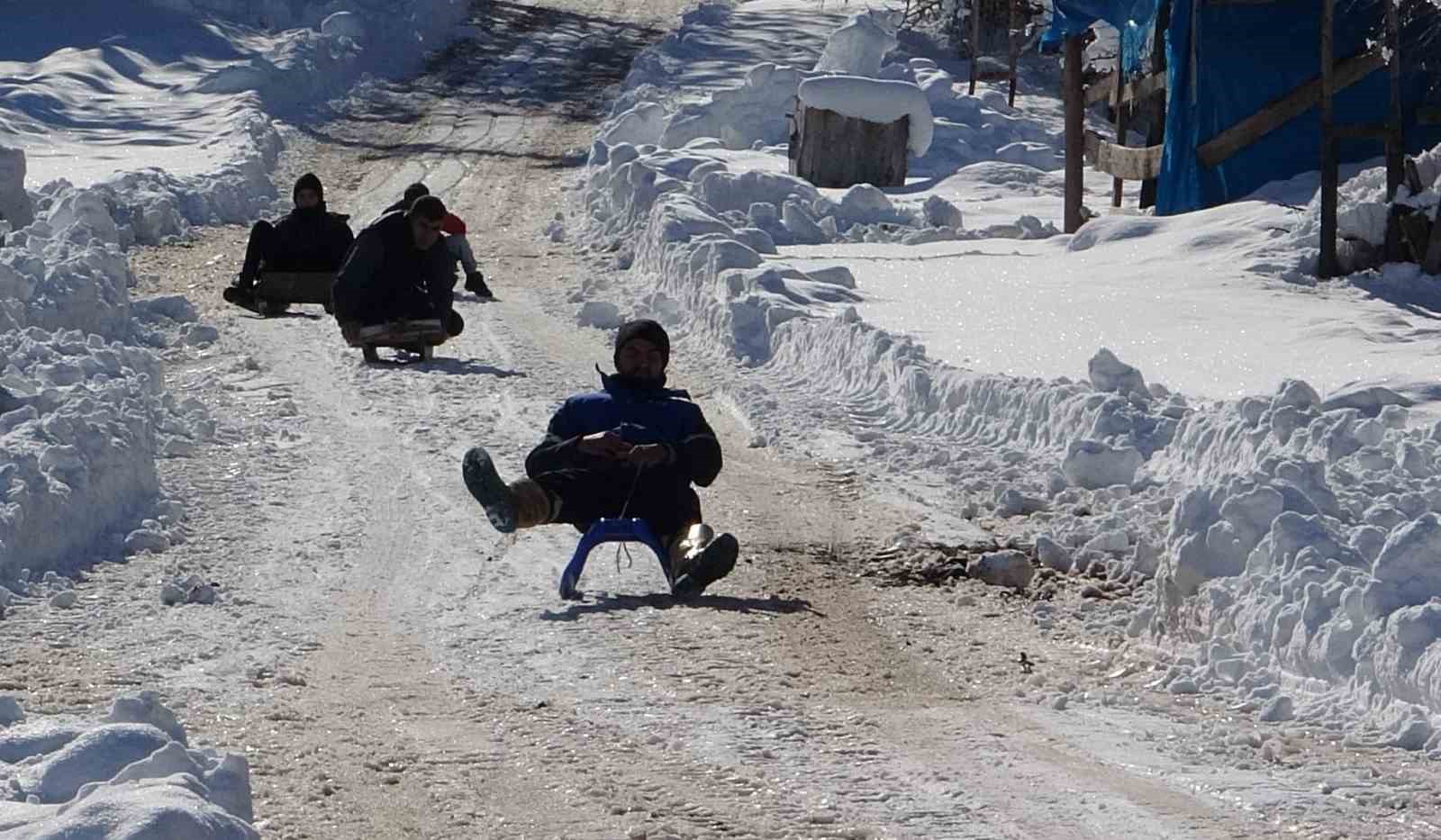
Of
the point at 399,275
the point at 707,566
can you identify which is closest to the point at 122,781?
the point at 707,566

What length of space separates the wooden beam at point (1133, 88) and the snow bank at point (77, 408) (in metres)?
8.50

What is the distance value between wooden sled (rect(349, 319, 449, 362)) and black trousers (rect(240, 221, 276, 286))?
2067 millimetres

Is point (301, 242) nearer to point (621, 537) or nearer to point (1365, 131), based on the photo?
point (1365, 131)

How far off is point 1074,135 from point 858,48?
7489mm

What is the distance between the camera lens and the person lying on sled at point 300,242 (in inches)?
610

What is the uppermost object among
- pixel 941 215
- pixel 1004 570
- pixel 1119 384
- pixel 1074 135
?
pixel 1119 384

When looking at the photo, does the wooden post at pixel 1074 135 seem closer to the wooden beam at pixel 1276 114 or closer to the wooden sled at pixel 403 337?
the wooden beam at pixel 1276 114

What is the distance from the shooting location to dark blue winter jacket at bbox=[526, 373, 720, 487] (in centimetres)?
855

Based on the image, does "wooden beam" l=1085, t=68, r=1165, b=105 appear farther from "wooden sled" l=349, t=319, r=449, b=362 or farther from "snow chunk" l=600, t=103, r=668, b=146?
"wooden sled" l=349, t=319, r=449, b=362

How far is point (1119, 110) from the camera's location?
20.9 meters

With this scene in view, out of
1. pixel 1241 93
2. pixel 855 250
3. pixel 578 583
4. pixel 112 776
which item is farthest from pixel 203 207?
pixel 112 776

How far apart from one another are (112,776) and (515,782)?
1.16 metres

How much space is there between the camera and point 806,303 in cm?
1473

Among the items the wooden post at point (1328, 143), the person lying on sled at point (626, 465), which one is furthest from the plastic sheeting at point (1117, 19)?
the person lying on sled at point (626, 465)
